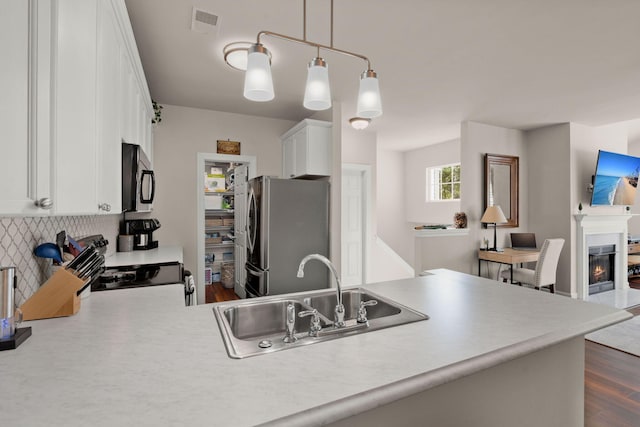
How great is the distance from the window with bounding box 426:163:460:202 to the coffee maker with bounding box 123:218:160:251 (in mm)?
5123

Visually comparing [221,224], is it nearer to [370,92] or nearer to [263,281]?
[263,281]

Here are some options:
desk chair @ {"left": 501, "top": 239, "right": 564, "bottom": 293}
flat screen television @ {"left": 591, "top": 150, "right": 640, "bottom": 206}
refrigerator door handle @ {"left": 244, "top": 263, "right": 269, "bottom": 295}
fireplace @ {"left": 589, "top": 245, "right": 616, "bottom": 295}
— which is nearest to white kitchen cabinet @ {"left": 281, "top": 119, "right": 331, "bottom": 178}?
refrigerator door handle @ {"left": 244, "top": 263, "right": 269, "bottom": 295}

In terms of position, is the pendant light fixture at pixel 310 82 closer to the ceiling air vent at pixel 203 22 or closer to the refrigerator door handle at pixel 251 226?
the ceiling air vent at pixel 203 22

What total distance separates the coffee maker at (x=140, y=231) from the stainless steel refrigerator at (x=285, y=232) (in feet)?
3.34

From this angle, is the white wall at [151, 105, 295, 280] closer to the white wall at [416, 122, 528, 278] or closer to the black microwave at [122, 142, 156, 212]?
the black microwave at [122, 142, 156, 212]

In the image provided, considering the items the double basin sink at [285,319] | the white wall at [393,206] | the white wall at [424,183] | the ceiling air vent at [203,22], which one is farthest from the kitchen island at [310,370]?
the white wall at [393,206]

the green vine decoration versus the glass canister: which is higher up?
the green vine decoration

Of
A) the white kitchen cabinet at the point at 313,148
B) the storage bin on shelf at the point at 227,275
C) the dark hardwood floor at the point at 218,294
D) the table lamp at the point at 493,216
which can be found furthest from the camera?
the storage bin on shelf at the point at 227,275

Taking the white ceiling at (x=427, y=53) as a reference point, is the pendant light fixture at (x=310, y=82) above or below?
below

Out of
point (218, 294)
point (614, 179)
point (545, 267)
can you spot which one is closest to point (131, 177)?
point (218, 294)

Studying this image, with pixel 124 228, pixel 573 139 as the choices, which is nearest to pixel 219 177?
pixel 124 228

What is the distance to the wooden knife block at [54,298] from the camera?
1174 millimetres

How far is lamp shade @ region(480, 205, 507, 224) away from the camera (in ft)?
14.0

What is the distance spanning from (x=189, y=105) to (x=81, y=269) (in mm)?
2978
